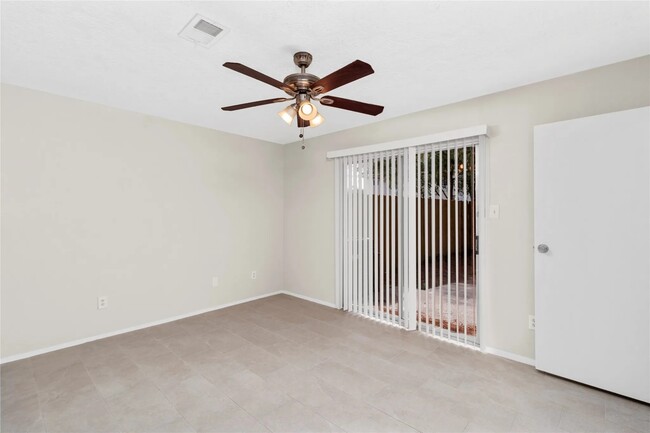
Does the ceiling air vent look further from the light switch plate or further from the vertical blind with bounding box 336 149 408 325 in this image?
the light switch plate

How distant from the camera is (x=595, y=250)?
2.27 meters

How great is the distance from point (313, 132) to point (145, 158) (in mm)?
2114

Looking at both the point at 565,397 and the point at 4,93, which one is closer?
the point at 565,397

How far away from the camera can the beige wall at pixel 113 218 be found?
277 cm

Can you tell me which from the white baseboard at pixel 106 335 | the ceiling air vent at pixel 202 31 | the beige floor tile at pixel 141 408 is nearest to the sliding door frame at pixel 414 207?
the white baseboard at pixel 106 335

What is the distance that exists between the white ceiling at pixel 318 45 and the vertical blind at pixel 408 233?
2.53ft

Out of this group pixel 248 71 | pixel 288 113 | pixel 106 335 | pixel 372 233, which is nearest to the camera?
pixel 248 71

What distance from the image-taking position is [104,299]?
323 centimetres

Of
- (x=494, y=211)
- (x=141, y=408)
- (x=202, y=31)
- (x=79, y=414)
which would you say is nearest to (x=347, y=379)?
(x=141, y=408)

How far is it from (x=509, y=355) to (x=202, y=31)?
3.49 m

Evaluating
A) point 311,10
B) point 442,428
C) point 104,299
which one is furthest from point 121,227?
point 442,428

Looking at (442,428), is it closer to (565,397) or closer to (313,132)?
(565,397)

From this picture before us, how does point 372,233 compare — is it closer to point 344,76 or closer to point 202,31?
point 344,76

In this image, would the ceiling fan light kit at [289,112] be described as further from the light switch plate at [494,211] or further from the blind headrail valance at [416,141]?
the light switch plate at [494,211]
